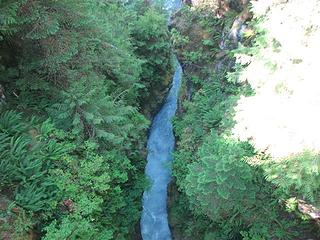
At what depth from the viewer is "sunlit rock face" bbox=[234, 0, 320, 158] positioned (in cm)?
655

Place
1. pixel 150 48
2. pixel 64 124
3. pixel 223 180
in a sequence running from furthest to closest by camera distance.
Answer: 1. pixel 150 48
2. pixel 64 124
3. pixel 223 180

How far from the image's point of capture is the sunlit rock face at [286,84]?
655 cm

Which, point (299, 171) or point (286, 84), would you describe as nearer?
point (299, 171)

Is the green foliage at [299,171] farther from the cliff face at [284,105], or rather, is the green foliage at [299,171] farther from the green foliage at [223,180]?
the green foliage at [223,180]

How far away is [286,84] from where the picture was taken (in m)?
7.34

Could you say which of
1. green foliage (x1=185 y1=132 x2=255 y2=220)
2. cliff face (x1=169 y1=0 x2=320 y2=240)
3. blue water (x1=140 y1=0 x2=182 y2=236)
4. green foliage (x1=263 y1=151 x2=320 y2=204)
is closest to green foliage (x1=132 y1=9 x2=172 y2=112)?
blue water (x1=140 y1=0 x2=182 y2=236)

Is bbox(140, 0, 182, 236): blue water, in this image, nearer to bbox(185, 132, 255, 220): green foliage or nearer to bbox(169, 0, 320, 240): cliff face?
bbox(185, 132, 255, 220): green foliage

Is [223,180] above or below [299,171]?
below

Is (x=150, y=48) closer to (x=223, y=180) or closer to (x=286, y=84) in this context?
(x=223, y=180)

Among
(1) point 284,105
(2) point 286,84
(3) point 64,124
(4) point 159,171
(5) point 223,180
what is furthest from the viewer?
(4) point 159,171

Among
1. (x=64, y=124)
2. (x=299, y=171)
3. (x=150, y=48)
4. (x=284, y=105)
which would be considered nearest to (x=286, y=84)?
(x=284, y=105)

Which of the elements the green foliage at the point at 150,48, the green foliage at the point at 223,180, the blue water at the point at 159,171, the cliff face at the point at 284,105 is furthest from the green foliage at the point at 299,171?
the green foliage at the point at 150,48

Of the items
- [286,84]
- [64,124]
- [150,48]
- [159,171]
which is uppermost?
[286,84]

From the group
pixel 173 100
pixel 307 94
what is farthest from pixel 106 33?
pixel 173 100
